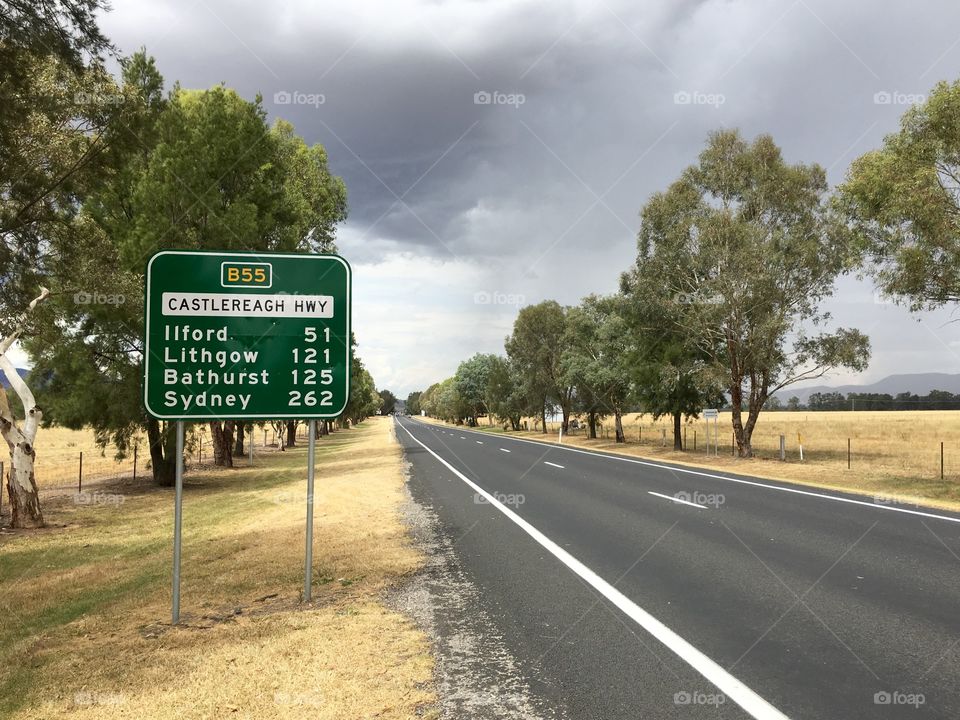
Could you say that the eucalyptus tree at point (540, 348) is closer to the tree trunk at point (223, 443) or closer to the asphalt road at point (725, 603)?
the tree trunk at point (223, 443)

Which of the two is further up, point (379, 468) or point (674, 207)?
point (674, 207)

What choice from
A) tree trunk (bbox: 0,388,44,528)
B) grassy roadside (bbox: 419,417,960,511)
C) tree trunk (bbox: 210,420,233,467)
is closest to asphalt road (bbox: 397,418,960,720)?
grassy roadside (bbox: 419,417,960,511)

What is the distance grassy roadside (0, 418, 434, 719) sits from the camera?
14.3 ft

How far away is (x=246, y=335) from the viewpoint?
6.52 metres

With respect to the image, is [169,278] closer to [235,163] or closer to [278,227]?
[235,163]

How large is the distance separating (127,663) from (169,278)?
3415 mm

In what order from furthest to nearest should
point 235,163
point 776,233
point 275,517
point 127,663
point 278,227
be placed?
point 776,233
point 278,227
point 235,163
point 275,517
point 127,663

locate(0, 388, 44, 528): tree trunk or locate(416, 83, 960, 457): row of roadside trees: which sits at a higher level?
locate(416, 83, 960, 457): row of roadside trees

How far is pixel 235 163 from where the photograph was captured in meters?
20.5

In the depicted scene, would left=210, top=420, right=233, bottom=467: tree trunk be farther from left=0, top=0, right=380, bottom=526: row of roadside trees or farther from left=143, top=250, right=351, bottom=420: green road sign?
left=143, top=250, right=351, bottom=420: green road sign

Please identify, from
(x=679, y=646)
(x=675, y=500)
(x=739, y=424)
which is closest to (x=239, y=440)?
(x=739, y=424)

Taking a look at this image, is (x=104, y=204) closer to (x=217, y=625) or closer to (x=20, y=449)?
(x=20, y=449)

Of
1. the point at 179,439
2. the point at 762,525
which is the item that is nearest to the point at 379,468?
the point at 762,525

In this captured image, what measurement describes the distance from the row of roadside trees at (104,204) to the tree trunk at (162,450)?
71 millimetres
